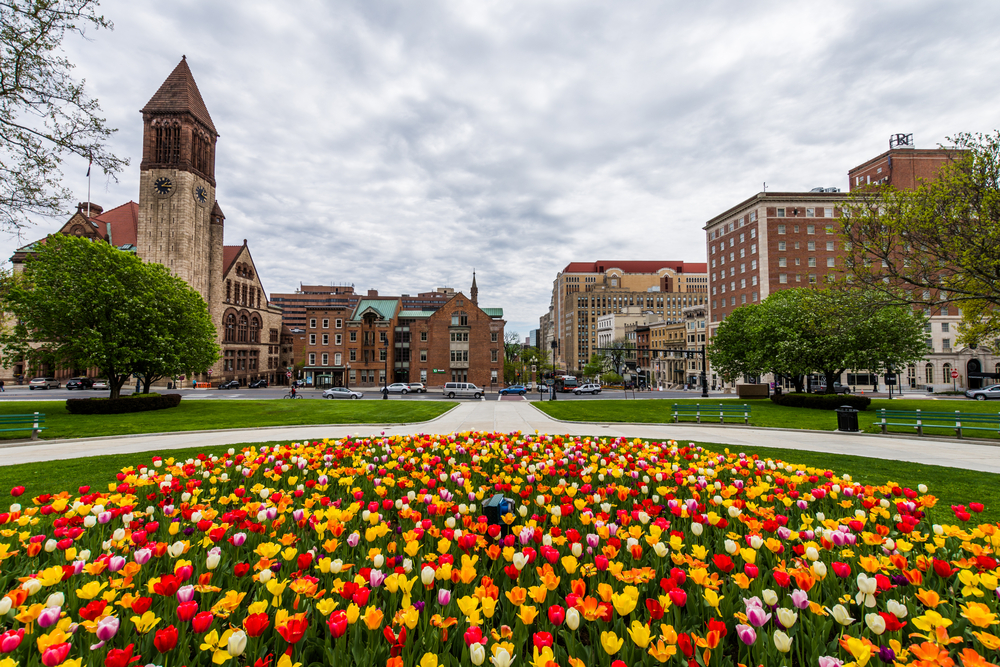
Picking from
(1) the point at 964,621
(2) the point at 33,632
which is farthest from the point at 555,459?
(2) the point at 33,632

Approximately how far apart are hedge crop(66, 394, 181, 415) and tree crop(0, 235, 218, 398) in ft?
3.45

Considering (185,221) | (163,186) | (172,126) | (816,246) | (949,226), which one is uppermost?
(172,126)

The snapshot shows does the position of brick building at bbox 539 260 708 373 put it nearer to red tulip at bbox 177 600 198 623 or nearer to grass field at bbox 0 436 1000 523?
grass field at bbox 0 436 1000 523

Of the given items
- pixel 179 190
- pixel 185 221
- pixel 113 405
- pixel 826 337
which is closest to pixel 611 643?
pixel 113 405

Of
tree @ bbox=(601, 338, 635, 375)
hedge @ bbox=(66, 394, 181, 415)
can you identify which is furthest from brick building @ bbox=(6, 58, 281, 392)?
tree @ bbox=(601, 338, 635, 375)

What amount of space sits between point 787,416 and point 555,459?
22.8 m

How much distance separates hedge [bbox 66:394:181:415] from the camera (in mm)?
24781

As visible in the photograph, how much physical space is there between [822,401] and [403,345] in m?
55.4

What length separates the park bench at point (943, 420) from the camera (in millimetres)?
16703

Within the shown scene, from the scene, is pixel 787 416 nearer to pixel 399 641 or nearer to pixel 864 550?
pixel 864 550

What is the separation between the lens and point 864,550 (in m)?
4.31

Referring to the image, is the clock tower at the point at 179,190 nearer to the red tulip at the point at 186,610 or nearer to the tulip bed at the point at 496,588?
the tulip bed at the point at 496,588

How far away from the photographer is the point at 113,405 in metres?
25.3

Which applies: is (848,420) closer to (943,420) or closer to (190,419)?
(943,420)
